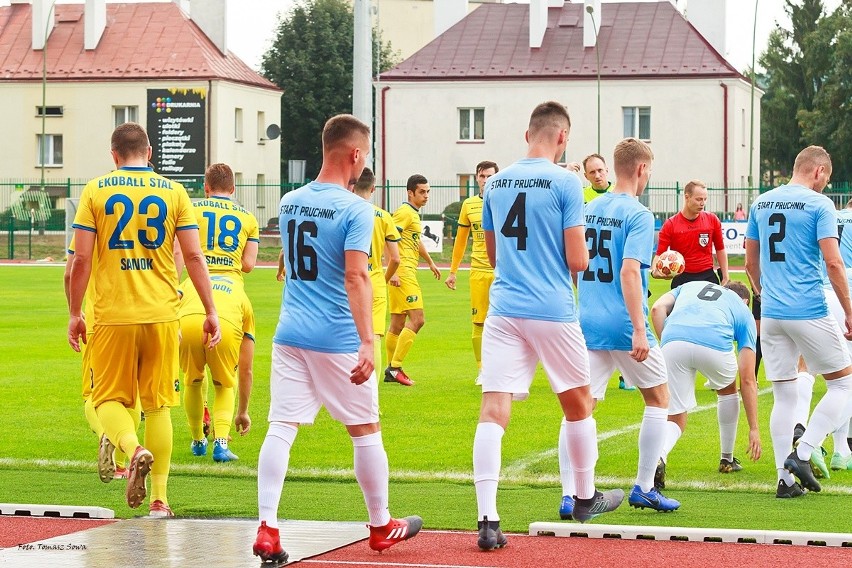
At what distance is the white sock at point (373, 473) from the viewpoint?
715cm

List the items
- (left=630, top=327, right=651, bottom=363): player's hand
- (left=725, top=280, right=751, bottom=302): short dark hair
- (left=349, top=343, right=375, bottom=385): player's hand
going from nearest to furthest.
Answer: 1. (left=349, top=343, right=375, bottom=385): player's hand
2. (left=630, top=327, right=651, bottom=363): player's hand
3. (left=725, top=280, right=751, bottom=302): short dark hair

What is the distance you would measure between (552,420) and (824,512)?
4.33m

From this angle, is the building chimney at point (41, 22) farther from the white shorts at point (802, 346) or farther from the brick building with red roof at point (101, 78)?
the white shorts at point (802, 346)

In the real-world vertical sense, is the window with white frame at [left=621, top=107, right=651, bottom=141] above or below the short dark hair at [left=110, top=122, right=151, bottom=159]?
above

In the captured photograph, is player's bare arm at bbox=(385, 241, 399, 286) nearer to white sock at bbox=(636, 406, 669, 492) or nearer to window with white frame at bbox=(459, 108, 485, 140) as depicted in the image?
white sock at bbox=(636, 406, 669, 492)

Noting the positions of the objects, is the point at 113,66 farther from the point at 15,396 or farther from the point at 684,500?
the point at 684,500

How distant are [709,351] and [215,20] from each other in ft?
202

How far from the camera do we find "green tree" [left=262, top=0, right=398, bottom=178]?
80625mm

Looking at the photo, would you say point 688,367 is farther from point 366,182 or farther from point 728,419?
point 366,182

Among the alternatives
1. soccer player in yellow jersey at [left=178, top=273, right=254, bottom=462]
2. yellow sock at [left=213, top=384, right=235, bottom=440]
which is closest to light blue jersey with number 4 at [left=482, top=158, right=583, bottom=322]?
soccer player in yellow jersey at [left=178, top=273, right=254, bottom=462]

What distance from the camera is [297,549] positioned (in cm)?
722

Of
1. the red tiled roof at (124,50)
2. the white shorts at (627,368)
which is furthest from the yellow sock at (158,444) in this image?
the red tiled roof at (124,50)

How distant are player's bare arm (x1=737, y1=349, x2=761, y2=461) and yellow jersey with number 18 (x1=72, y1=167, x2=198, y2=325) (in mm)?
3790

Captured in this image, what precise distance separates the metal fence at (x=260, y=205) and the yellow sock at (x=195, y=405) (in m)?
38.1
